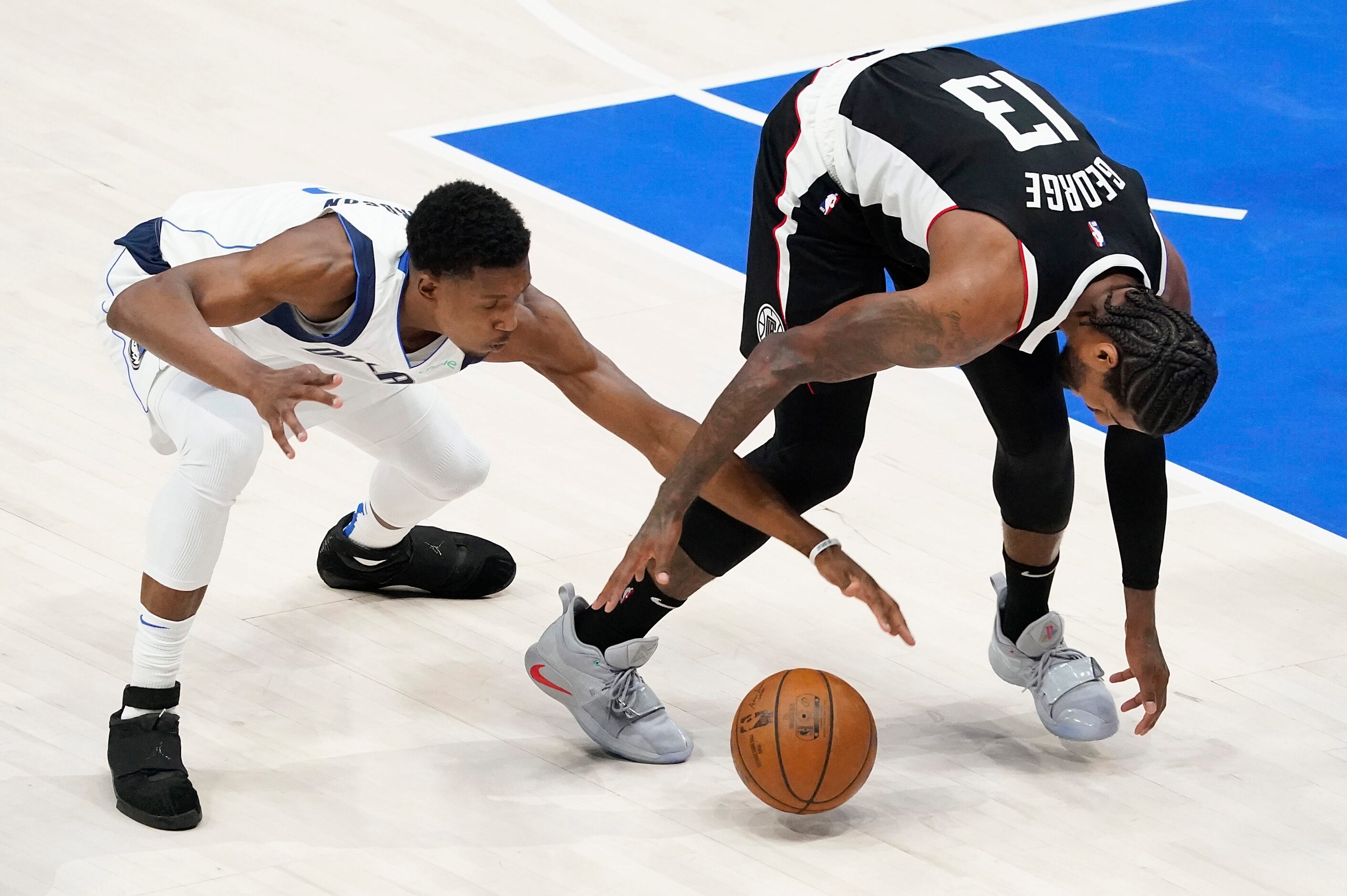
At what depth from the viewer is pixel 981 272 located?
378 centimetres

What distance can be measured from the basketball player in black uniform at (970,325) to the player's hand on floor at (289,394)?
A: 0.73m

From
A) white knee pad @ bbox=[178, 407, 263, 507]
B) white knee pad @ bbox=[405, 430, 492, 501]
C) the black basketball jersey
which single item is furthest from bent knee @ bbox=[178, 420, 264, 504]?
the black basketball jersey

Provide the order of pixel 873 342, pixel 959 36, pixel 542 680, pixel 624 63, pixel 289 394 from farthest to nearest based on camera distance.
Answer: pixel 959 36 → pixel 624 63 → pixel 542 680 → pixel 873 342 → pixel 289 394

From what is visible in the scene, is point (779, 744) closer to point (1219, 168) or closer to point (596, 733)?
point (596, 733)

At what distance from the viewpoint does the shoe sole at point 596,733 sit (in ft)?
15.2

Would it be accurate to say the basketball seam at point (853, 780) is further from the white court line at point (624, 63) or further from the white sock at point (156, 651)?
the white court line at point (624, 63)

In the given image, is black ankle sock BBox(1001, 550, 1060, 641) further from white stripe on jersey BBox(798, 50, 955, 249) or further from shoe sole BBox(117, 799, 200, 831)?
shoe sole BBox(117, 799, 200, 831)

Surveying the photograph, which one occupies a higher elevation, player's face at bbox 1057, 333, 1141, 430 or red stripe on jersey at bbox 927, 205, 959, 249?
red stripe on jersey at bbox 927, 205, 959, 249

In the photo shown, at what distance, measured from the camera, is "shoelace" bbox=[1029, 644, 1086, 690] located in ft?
15.7

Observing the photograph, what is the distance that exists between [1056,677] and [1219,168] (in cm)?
500

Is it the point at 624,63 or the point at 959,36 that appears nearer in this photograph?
the point at 624,63

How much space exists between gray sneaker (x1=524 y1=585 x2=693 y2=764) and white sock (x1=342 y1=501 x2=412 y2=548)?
30.0 inches

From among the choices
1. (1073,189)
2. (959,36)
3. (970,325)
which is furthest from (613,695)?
(959,36)

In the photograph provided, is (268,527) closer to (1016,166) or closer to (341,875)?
(341,875)
